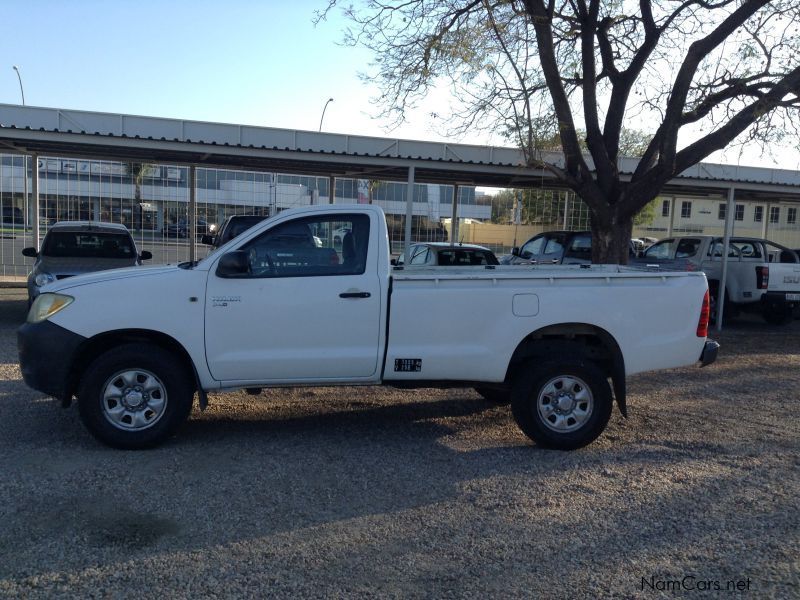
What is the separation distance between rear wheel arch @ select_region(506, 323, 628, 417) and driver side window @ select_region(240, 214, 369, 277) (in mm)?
1616

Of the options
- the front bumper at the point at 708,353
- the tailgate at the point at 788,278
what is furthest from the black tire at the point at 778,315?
the front bumper at the point at 708,353

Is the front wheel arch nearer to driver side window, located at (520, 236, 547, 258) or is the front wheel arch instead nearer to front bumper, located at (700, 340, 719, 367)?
front bumper, located at (700, 340, 719, 367)

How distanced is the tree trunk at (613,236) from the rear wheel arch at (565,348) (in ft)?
18.8

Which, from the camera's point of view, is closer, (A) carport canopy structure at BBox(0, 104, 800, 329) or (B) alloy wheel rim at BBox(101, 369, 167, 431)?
(B) alloy wheel rim at BBox(101, 369, 167, 431)

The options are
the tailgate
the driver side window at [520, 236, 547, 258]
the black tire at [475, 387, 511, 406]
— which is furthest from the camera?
the driver side window at [520, 236, 547, 258]

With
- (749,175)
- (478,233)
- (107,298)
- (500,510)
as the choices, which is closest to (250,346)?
(107,298)

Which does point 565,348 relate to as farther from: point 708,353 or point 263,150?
point 263,150

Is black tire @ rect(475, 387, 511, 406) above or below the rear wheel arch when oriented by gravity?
below

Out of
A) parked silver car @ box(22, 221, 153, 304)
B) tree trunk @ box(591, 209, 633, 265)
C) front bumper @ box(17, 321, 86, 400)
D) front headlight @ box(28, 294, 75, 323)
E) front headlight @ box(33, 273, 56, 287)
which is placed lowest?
front bumper @ box(17, 321, 86, 400)

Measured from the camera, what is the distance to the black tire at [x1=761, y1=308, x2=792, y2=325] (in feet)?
50.3

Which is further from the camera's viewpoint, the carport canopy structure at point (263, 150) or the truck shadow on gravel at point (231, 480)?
the carport canopy structure at point (263, 150)

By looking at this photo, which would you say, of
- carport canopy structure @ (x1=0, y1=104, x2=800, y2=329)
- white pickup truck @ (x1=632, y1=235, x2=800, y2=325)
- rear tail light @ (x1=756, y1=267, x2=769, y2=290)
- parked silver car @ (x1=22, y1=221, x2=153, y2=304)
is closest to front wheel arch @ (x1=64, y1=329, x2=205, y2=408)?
parked silver car @ (x1=22, y1=221, x2=153, y2=304)

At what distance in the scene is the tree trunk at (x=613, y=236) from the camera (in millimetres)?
11820

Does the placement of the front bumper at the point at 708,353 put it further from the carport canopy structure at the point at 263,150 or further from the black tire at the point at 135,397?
the carport canopy structure at the point at 263,150
